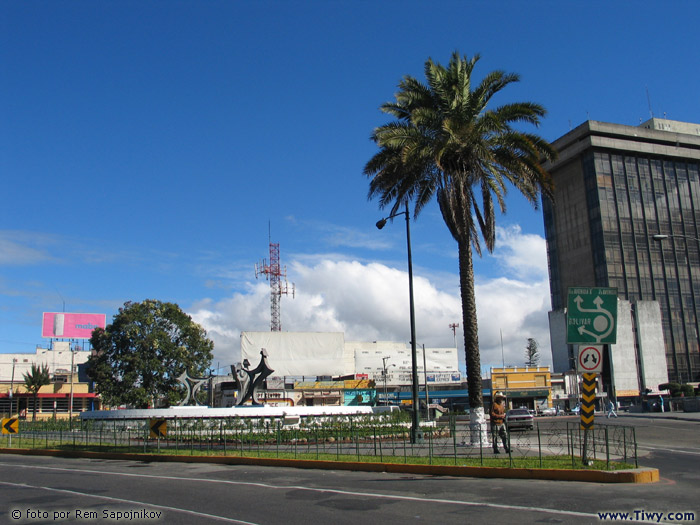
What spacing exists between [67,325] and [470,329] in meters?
90.7

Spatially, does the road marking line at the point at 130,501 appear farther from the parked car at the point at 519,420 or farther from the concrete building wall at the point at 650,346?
the concrete building wall at the point at 650,346

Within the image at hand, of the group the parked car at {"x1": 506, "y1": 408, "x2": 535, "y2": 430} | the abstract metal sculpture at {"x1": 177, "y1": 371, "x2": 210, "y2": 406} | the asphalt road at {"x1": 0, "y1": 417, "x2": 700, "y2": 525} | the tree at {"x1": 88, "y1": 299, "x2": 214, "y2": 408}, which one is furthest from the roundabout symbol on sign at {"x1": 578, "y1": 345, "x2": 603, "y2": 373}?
the tree at {"x1": 88, "y1": 299, "x2": 214, "y2": 408}

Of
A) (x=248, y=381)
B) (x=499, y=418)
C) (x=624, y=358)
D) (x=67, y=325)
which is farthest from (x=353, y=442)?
(x=67, y=325)

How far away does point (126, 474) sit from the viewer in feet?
58.5

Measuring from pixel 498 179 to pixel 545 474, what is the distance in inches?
539

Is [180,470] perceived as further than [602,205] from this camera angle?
No

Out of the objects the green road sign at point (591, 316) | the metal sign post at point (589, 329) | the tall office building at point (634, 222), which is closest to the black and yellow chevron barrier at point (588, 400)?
the metal sign post at point (589, 329)

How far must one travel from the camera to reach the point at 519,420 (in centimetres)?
3828

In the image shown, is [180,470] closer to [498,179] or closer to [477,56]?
[498,179]

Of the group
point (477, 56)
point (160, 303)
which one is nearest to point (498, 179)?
point (477, 56)

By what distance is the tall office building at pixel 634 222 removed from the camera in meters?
112

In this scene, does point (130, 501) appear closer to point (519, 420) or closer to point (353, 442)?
point (353, 442)

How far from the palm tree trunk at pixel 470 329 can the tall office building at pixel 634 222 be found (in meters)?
93.6

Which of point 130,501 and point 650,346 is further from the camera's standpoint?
point 650,346
